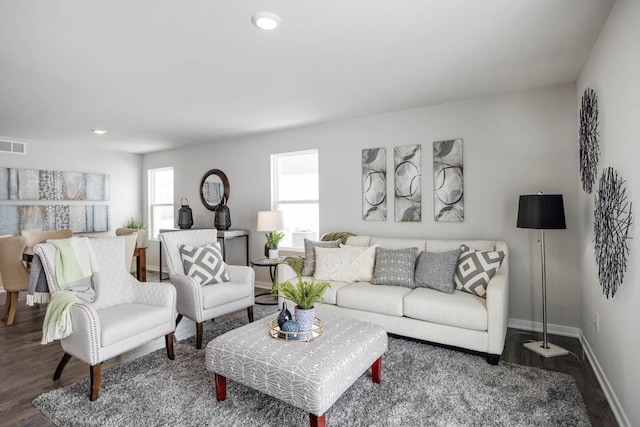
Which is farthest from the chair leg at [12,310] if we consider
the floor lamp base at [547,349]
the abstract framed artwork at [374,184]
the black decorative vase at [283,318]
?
the floor lamp base at [547,349]

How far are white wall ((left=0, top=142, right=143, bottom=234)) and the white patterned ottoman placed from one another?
5346 mm

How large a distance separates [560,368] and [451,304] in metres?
0.87

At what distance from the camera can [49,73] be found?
2881 millimetres

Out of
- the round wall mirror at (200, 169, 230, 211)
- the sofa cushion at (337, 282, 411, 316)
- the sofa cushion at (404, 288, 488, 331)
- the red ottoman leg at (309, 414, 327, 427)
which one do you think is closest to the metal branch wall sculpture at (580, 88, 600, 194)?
the sofa cushion at (404, 288, 488, 331)

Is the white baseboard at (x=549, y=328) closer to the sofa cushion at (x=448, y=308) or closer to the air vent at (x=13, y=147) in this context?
the sofa cushion at (x=448, y=308)

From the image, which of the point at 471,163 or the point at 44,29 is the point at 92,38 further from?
the point at 471,163

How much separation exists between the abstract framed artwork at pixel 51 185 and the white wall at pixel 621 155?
7.07 m

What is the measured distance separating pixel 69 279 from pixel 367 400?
2.32 metres

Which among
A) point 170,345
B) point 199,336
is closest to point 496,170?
point 199,336

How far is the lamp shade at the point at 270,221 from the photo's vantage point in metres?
4.56

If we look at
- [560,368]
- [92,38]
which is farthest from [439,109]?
[92,38]

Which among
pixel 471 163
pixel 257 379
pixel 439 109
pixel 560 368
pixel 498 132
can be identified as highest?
pixel 439 109

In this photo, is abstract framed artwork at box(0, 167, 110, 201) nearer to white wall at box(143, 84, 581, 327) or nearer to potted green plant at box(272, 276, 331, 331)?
white wall at box(143, 84, 581, 327)

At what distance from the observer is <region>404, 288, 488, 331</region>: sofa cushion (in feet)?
8.94
